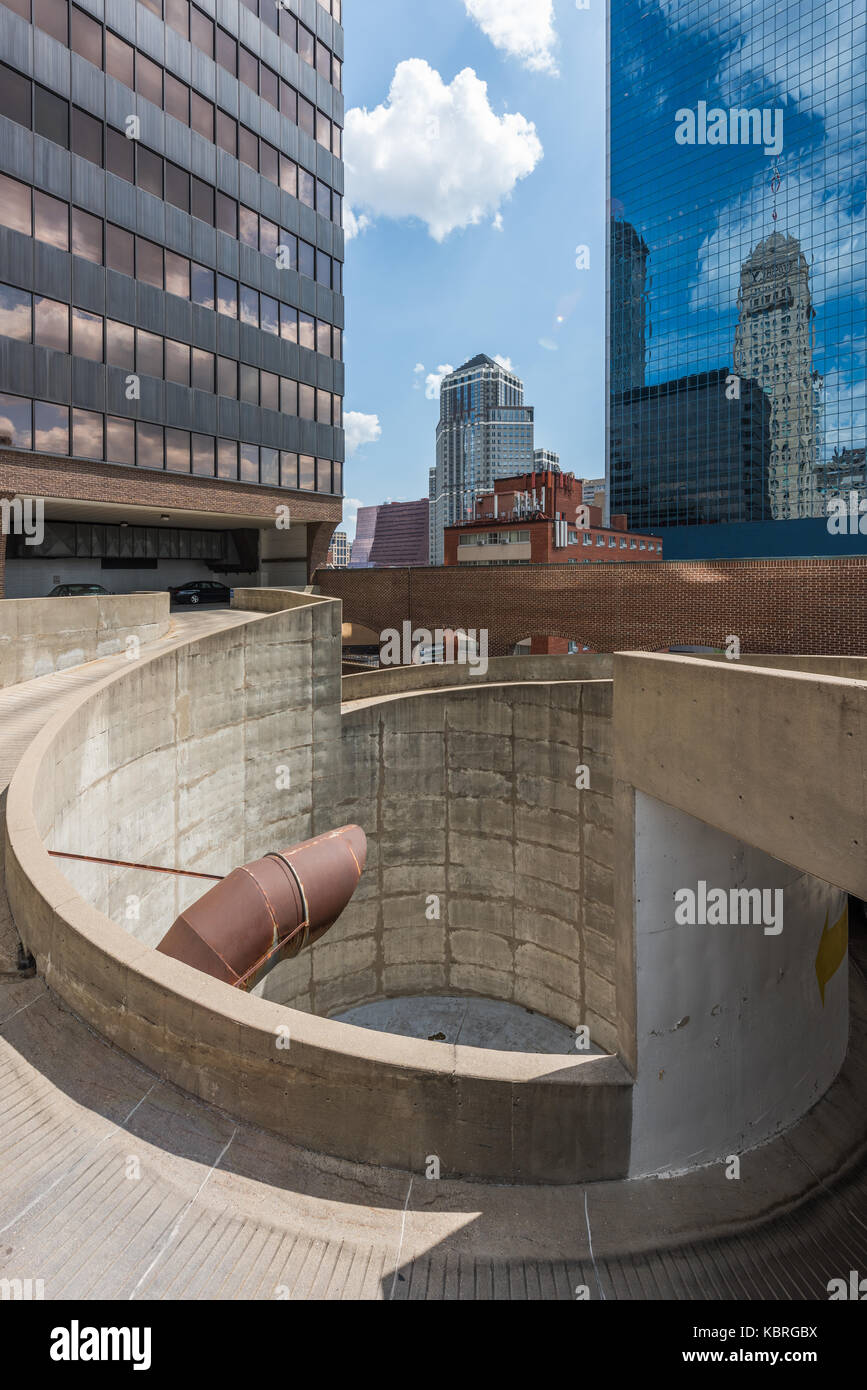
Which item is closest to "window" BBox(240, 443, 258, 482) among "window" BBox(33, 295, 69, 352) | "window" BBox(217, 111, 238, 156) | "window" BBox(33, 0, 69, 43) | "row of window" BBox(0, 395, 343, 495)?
"row of window" BBox(0, 395, 343, 495)

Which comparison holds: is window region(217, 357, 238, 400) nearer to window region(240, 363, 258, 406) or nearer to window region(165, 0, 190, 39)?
window region(240, 363, 258, 406)

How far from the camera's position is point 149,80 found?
2678cm

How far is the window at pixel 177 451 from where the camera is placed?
1097 inches

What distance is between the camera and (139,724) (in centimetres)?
1230

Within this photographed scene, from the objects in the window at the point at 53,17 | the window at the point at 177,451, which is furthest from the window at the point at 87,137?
the window at the point at 177,451

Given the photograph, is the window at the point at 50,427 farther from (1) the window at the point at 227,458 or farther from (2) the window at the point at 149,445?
(1) the window at the point at 227,458

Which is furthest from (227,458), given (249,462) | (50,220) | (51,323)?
(50,220)

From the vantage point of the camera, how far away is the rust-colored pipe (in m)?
9.45

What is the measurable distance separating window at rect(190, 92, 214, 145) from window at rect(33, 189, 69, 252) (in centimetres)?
808

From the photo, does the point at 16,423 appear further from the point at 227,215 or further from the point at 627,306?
the point at 627,306

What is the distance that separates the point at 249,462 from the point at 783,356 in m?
92.8

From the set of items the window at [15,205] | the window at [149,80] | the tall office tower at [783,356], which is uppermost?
the tall office tower at [783,356]

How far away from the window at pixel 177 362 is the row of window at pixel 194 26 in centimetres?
829
